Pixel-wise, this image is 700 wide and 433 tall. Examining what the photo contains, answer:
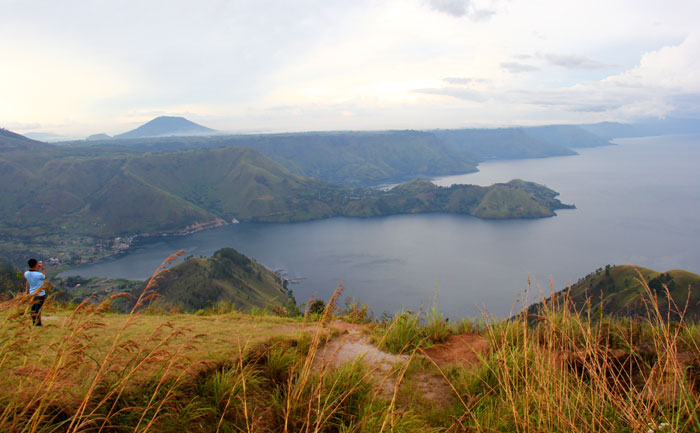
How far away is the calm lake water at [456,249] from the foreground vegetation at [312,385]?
191 ft

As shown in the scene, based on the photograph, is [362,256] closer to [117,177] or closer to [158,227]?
[158,227]

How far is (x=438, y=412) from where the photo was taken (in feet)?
13.1

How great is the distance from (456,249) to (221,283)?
7031cm

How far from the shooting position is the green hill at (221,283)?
62.9 m

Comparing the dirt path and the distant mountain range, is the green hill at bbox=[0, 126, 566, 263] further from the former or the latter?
the dirt path

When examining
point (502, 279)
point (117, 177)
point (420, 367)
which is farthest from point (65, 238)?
point (420, 367)

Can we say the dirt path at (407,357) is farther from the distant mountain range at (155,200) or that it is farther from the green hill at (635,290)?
the distant mountain range at (155,200)

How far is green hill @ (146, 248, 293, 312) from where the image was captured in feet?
206

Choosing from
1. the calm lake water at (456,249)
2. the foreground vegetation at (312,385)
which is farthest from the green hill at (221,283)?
the foreground vegetation at (312,385)

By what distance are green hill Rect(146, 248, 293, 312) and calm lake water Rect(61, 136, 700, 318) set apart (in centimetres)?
920

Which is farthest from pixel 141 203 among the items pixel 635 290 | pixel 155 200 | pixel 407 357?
pixel 407 357

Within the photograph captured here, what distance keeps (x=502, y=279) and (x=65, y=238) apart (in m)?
142

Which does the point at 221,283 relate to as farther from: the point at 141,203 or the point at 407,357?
the point at 141,203

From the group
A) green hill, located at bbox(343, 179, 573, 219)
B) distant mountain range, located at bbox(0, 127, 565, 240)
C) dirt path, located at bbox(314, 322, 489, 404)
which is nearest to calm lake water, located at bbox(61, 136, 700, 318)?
green hill, located at bbox(343, 179, 573, 219)
